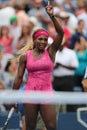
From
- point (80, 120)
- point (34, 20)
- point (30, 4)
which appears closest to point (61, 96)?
point (80, 120)

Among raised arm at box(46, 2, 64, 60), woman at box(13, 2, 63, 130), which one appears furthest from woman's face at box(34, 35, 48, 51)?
raised arm at box(46, 2, 64, 60)

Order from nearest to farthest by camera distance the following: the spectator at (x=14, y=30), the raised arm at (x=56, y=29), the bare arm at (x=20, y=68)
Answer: the raised arm at (x=56, y=29) < the bare arm at (x=20, y=68) < the spectator at (x=14, y=30)

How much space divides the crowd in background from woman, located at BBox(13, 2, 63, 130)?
2.52 m

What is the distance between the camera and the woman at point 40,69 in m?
7.66

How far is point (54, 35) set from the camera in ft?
40.1

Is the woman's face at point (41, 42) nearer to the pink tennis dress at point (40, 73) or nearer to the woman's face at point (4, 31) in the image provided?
the pink tennis dress at point (40, 73)

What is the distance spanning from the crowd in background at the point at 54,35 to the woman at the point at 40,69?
2522mm

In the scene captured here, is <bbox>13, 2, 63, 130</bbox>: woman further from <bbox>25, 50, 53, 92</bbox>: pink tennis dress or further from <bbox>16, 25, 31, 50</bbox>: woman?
Result: <bbox>16, 25, 31, 50</bbox>: woman

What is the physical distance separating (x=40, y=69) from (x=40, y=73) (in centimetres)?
5

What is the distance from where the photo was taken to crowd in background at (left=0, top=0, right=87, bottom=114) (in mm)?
11227

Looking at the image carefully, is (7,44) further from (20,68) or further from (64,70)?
(20,68)

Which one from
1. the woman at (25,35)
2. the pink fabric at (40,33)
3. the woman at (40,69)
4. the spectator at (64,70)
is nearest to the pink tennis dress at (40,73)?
the woman at (40,69)

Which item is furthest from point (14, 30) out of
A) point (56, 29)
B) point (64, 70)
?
point (56, 29)

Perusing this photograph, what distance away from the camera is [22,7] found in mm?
13312
